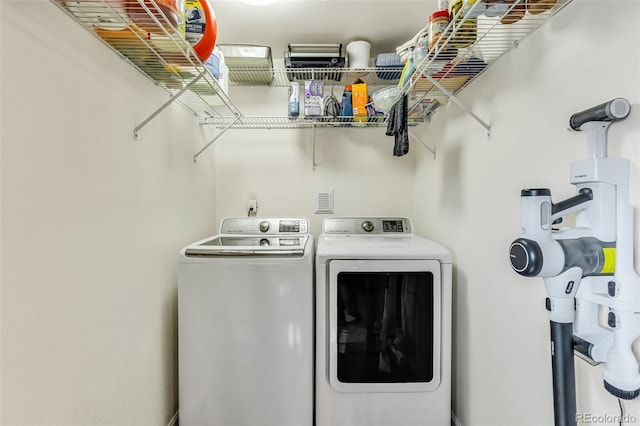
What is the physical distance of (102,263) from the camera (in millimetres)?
1054

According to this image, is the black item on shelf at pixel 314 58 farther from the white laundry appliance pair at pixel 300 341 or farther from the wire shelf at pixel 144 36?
the white laundry appliance pair at pixel 300 341

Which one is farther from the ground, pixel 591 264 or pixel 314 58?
pixel 314 58

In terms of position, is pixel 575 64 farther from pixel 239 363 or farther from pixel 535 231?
pixel 239 363

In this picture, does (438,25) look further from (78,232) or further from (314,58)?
(78,232)

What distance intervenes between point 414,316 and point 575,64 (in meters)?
1.17

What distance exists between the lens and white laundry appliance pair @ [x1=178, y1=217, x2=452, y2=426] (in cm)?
141

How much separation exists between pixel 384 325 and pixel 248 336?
2.25 feet

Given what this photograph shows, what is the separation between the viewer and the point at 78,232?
94 centimetres

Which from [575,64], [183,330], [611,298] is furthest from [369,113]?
[183,330]

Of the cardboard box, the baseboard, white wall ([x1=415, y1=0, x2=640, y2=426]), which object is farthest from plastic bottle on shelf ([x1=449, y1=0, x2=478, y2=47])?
the baseboard

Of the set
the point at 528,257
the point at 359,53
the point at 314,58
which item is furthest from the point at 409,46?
the point at 528,257

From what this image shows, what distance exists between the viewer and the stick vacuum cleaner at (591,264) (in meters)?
0.63

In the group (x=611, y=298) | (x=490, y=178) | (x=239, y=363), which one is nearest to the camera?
(x=611, y=298)

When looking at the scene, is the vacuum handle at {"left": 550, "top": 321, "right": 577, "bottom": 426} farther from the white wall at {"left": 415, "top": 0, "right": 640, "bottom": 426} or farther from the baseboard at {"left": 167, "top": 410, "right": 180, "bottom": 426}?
the baseboard at {"left": 167, "top": 410, "right": 180, "bottom": 426}
